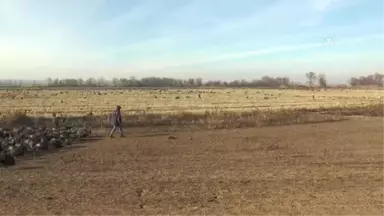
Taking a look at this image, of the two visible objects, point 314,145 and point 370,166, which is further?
point 314,145

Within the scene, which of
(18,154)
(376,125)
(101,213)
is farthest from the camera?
(376,125)

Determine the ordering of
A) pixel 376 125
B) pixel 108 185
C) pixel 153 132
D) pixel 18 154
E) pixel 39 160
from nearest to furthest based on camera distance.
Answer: pixel 108 185
pixel 39 160
pixel 18 154
pixel 153 132
pixel 376 125

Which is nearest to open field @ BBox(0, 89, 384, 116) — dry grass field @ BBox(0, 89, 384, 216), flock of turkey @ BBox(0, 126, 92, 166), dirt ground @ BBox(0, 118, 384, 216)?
flock of turkey @ BBox(0, 126, 92, 166)

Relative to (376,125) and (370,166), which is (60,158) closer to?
(370,166)

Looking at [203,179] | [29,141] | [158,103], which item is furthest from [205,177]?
[158,103]

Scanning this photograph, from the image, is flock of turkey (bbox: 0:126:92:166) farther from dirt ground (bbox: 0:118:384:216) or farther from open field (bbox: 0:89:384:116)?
open field (bbox: 0:89:384:116)

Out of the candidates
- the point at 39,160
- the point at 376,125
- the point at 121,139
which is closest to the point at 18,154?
the point at 39,160

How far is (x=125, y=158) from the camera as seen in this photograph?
56.3 feet

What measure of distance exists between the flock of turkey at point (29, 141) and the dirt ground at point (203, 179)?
2.70 ft

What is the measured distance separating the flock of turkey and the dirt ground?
0.82m

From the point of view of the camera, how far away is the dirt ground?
383 inches

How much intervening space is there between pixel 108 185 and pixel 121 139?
465 inches

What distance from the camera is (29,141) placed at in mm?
20562

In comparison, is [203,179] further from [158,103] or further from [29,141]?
[158,103]
